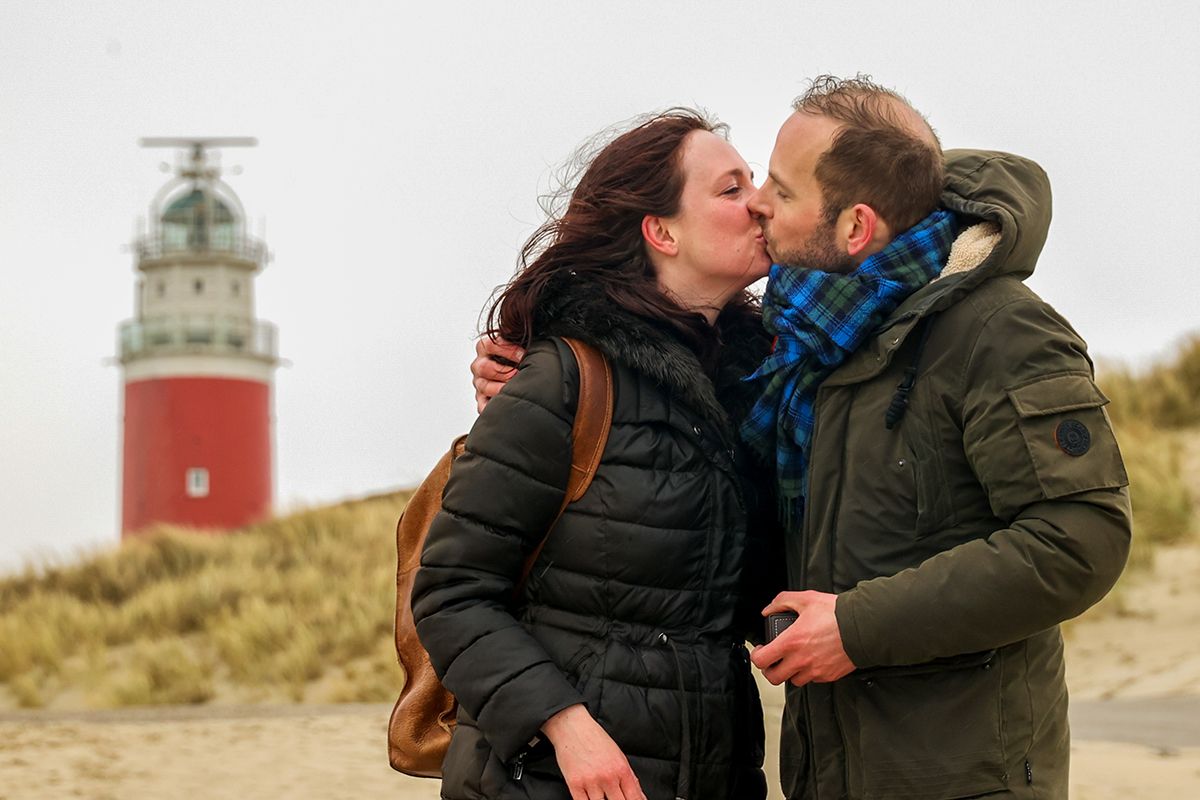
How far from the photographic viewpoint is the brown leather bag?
268cm

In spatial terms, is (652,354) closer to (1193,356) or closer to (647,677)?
(647,677)

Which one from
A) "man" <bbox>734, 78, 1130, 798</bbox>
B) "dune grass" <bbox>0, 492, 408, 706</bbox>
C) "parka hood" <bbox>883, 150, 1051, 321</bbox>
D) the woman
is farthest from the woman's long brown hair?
"dune grass" <bbox>0, 492, 408, 706</bbox>

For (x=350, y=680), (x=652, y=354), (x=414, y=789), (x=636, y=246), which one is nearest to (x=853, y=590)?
(x=652, y=354)

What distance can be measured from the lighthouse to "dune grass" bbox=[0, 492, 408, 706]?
9.97 m

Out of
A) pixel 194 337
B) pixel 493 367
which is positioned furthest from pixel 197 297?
pixel 493 367

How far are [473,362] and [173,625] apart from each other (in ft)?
38.9

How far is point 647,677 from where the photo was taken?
2.62 metres

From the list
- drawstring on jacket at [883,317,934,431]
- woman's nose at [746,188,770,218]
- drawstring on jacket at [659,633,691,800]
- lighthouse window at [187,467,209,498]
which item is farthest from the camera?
lighthouse window at [187,467,209,498]

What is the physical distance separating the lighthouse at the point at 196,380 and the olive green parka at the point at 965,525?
1028 inches

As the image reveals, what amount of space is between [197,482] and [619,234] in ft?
84.6

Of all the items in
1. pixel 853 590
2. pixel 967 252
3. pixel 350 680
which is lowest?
pixel 350 680

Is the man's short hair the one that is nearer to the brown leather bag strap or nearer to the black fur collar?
the black fur collar

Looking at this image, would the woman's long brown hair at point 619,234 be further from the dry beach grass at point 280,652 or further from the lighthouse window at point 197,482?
the lighthouse window at point 197,482

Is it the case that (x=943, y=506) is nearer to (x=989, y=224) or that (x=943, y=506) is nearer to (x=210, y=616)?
(x=989, y=224)
